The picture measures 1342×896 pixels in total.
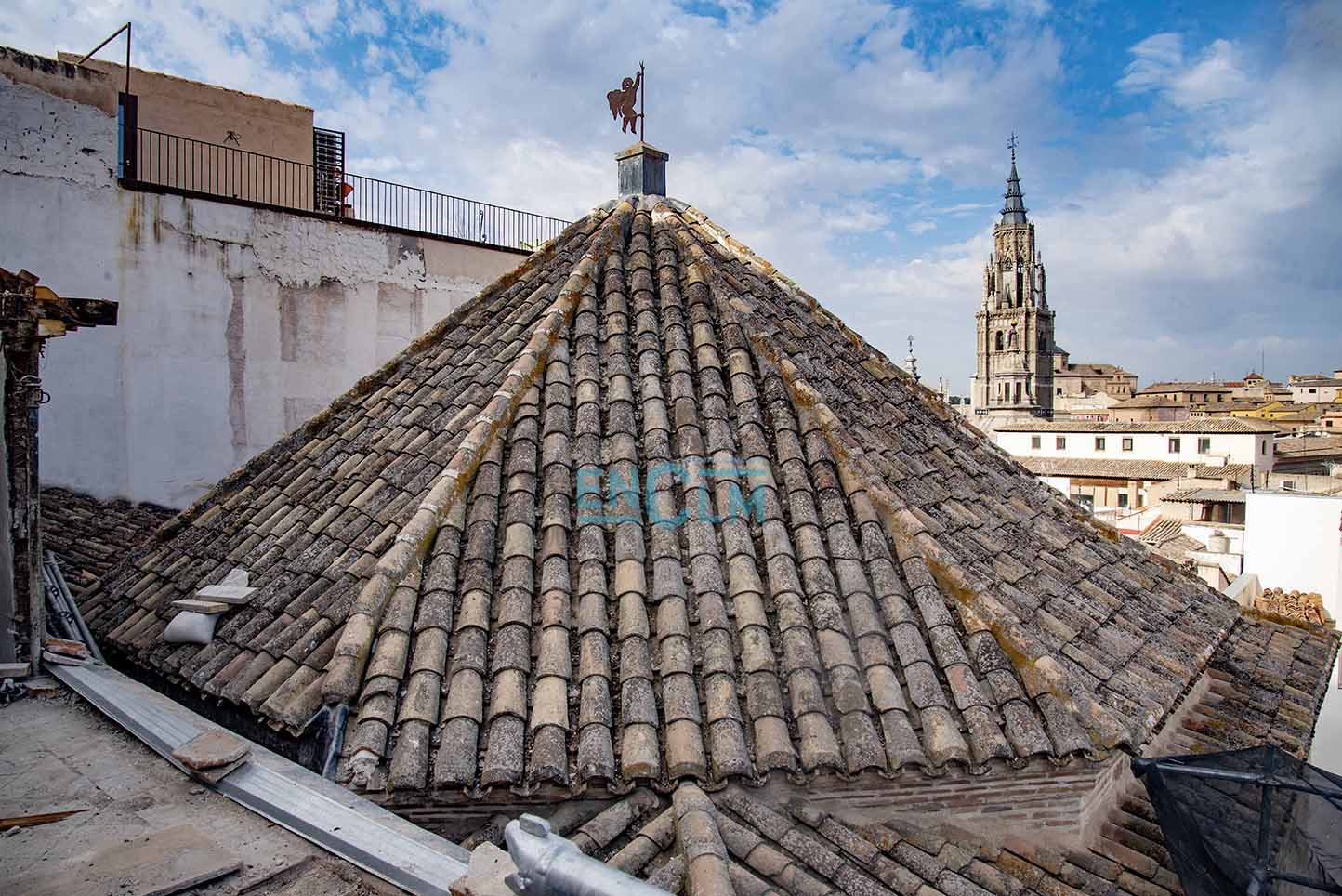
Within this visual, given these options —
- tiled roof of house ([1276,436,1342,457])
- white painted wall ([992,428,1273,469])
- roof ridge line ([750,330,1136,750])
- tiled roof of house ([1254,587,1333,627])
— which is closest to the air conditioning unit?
roof ridge line ([750,330,1136,750])

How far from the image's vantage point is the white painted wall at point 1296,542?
18.9 m

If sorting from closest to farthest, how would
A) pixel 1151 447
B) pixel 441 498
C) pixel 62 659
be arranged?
1. pixel 441 498
2. pixel 62 659
3. pixel 1151 447

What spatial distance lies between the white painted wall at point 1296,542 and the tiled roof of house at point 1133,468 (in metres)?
18.4

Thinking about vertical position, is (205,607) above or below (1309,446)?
below

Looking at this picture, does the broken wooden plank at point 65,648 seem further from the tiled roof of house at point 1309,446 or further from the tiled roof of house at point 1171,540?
the tiled roof of house at point 1309,446

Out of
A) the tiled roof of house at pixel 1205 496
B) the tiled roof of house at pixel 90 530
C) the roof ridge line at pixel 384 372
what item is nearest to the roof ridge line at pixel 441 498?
the roof ridge line at pixel 384 372

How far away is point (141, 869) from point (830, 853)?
9.80 ft

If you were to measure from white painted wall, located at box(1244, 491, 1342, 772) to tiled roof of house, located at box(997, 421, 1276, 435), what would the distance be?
26.9m

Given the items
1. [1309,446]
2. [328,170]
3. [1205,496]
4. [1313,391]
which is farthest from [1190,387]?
[328,170]

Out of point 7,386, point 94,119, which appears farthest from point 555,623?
point 94,119

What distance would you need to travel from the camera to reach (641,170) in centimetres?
887

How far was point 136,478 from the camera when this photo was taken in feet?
41.0

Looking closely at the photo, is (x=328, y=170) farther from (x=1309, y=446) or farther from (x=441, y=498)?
(x=1309, y=446)

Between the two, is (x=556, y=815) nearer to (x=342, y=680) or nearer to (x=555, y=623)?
(x=555, y=623)
